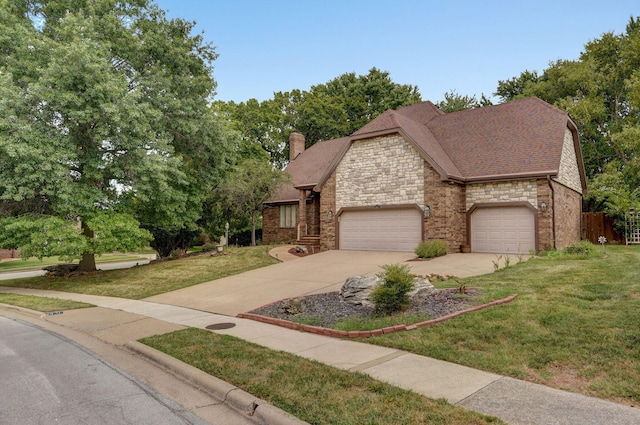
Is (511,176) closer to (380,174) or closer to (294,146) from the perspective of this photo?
(380,174)

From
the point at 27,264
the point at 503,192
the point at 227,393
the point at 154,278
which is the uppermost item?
the point at 503,192

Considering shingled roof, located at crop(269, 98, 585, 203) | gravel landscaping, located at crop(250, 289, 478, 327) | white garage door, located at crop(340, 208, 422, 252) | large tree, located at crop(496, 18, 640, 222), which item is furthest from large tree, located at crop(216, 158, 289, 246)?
large tree, located at crop(496, 18, 640, 222)

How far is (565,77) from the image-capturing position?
2978cm

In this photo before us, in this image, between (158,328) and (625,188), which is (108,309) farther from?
(625,188)

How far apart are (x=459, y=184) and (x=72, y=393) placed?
57.2ft

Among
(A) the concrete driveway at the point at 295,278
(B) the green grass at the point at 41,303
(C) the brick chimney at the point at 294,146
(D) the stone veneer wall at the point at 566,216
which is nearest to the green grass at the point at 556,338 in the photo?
(A) the concrete driveway at the point at 295,278

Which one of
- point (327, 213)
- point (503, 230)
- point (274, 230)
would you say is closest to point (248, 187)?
point (274, 230)

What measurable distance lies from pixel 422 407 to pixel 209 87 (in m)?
21.2

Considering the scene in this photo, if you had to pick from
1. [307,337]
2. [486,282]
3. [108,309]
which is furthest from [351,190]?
[307,337]

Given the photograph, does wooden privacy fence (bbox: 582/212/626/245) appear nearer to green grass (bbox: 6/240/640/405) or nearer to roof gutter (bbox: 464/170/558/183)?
roof gutter (bbox: 464/170/558/183)

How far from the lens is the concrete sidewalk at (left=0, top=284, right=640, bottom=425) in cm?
386

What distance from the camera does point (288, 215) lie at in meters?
26.7

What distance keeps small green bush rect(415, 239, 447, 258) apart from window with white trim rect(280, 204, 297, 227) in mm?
11045

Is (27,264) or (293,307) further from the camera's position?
(27,264)
